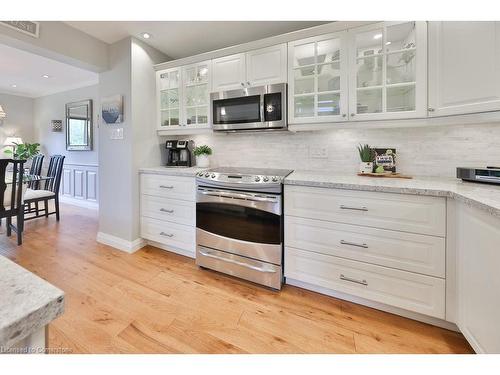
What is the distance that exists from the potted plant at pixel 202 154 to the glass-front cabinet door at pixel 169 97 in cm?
38

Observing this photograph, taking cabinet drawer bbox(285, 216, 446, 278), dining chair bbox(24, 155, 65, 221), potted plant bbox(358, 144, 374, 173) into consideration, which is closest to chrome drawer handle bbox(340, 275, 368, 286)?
cabinet drawer bbox(285, 216, 446, 278)

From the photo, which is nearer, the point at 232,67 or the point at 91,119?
the point at 232,67

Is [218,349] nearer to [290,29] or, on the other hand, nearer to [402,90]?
[402,90]

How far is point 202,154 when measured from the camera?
9.19 feet

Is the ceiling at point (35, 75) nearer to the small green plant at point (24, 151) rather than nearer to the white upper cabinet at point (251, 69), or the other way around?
the small green plant at point (24, 151)

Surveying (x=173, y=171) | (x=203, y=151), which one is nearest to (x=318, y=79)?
(x=203, y=151)

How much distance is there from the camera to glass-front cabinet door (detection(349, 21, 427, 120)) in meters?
1.70

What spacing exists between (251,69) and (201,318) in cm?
217

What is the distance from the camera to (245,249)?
6.59 feet

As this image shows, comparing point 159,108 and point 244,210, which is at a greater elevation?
point 159,108

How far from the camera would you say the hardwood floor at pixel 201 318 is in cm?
138

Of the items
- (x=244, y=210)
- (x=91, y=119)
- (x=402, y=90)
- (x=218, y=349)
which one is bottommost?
(x=218, y=349)

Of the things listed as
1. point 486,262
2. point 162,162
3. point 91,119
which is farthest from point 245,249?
point 91,119
